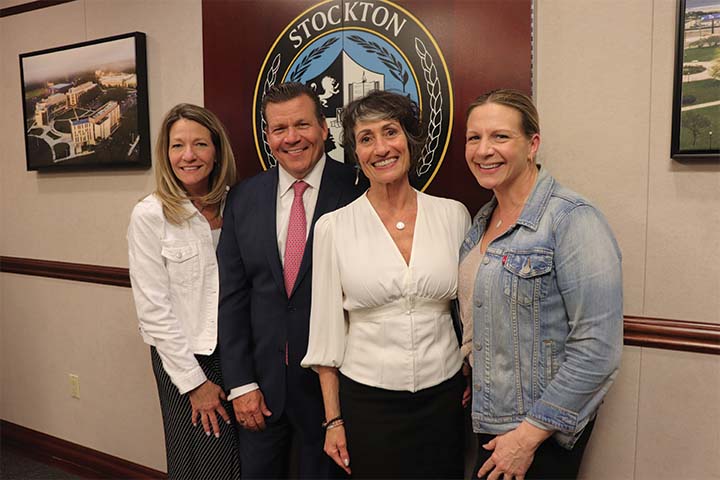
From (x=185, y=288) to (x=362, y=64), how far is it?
43.8 inches

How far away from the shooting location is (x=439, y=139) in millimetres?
2037

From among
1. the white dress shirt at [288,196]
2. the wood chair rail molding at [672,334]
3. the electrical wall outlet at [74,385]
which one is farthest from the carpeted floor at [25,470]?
the wood chair rail molding at [672,334]

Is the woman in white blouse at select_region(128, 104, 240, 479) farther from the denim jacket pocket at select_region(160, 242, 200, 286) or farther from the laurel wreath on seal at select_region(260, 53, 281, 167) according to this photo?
the laurel wreath on seal at select_region(260, 53, 281, 167)

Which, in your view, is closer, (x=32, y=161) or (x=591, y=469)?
(x=591, y=469)

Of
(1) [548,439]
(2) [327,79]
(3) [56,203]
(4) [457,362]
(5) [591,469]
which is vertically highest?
(2) [327,79]

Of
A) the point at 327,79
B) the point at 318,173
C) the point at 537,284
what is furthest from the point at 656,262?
the point at 327,79

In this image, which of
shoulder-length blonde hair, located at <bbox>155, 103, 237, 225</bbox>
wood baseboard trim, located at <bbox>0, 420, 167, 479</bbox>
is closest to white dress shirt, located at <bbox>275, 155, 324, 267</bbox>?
shoulder-length blonde hair, located at <bbox>155, 103, 237, 225</bbox>

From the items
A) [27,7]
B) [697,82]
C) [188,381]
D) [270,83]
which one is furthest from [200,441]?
[27,7]

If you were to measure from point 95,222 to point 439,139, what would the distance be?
78.9 inches

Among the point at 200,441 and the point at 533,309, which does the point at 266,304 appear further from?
the point at 533,309

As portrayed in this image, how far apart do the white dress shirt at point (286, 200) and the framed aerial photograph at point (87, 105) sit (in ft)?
3.62

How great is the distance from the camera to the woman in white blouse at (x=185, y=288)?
6.52ft

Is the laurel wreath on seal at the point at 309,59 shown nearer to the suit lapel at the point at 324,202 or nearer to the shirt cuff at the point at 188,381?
the suit lapel at the point at 324,202

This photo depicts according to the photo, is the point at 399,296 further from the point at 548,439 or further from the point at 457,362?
the point at 548,439
